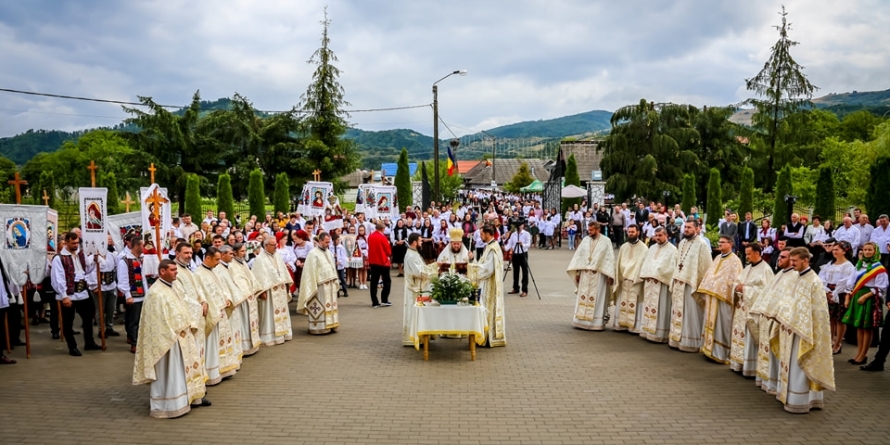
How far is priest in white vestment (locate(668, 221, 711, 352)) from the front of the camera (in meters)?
10.2

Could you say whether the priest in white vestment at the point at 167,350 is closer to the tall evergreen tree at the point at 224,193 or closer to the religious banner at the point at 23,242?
the religious banner at the point at 23,242

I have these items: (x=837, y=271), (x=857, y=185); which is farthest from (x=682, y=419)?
(x=857, y=185)

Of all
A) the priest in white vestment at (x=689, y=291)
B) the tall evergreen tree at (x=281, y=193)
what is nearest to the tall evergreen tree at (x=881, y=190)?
the priest in white vestment at (x=689, y=291)

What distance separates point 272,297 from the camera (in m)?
→ 10.9

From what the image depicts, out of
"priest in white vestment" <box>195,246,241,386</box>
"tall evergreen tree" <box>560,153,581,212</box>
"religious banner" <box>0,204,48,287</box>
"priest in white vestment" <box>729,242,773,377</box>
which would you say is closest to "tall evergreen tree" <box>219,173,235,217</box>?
"tall evergreen tree" <box>560,153,581,212</box>

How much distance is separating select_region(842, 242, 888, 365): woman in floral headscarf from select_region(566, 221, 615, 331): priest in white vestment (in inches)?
145

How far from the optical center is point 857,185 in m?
29.8

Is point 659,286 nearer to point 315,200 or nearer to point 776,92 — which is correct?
point 315,200

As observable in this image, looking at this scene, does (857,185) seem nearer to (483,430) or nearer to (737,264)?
(737,264)

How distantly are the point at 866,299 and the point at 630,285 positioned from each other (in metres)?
3.58

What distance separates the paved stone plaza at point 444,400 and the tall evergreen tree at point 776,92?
32892 millimetres

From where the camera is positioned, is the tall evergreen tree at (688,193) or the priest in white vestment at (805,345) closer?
the priest in white vestment at (805,345)

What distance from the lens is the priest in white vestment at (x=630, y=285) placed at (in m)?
11.4

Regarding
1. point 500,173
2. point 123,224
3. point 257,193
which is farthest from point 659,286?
point 500,173
